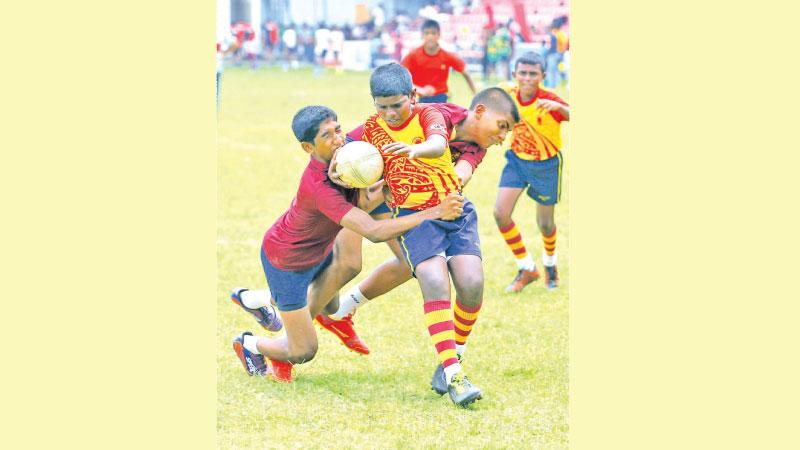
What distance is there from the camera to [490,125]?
6.57 m

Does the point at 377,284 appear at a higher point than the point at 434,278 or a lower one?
lower

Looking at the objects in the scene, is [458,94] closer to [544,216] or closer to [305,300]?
[544,216]

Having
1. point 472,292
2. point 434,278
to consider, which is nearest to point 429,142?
point 434,278

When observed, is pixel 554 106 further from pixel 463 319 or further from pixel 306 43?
pixel 306 43

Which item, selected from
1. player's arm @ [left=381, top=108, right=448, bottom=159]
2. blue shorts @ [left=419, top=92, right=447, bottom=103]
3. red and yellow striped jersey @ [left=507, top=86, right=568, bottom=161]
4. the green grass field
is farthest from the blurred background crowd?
player's arm @ [left=381, top=108, right=448, bottom=159]

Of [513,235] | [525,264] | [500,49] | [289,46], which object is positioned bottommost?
[289,46]

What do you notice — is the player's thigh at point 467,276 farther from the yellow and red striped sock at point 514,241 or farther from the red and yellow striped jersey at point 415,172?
the yellow and red striped sock at point 514,241

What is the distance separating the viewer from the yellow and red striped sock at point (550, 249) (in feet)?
29.7

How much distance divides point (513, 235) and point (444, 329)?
308 cm

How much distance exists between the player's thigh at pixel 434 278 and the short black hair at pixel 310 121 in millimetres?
A: 977

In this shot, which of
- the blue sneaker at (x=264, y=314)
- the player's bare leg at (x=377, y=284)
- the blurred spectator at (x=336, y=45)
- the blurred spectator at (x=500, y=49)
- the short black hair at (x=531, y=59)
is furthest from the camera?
the blurred spectator at (x=336, y=45)

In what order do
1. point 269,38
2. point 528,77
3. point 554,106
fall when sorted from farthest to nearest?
point 269,38 < point 528,77 < point 554,106

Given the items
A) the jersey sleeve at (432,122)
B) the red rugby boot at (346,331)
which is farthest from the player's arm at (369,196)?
the red rugby boot at (346,331)

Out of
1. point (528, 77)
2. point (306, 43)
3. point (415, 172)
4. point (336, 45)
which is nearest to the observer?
point (415, 172)
